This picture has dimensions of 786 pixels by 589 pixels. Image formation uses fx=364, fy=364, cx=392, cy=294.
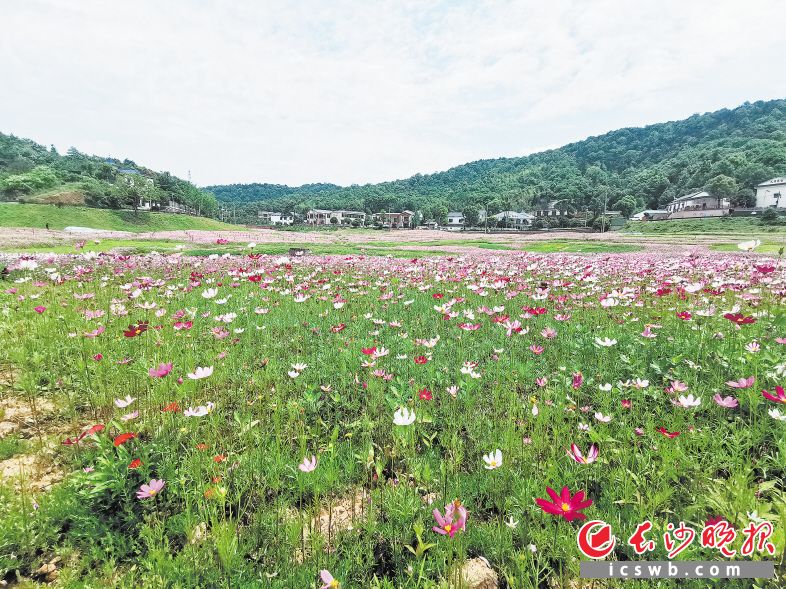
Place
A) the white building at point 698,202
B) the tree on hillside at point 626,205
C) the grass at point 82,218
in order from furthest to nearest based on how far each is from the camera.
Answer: the tree on hillside at point 626,205 → the white building at point 698,202 → the grass at point 82,218

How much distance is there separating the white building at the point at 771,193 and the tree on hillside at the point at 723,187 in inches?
185

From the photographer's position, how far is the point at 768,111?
434 ft

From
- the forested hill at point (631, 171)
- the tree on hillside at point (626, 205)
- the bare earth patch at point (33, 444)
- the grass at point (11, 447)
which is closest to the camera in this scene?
the bare earth patch at point (33, 444)

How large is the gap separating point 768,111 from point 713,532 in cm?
19939

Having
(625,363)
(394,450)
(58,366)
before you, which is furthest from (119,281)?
(625,363)

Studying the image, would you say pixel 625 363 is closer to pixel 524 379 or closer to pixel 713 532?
pixel 524 379

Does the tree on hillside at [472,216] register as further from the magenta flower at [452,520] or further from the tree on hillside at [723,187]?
the magenta flower at [452,520]

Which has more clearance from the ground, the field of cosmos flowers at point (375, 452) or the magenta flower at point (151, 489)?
the magenta flower at point (151, 489)

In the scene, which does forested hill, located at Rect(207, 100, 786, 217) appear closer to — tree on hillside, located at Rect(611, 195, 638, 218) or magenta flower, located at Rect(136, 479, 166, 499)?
tree on hillside, located at Rect(611, 195, 638, 218)

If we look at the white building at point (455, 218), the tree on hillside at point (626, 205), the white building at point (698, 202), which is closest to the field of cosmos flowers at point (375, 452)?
the white building at point (698, 202)

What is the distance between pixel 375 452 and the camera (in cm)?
290

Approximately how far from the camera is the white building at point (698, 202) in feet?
299

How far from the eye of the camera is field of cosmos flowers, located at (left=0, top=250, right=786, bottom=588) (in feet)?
6.21

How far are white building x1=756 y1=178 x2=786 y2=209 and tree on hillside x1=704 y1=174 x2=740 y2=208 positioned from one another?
471 cm
